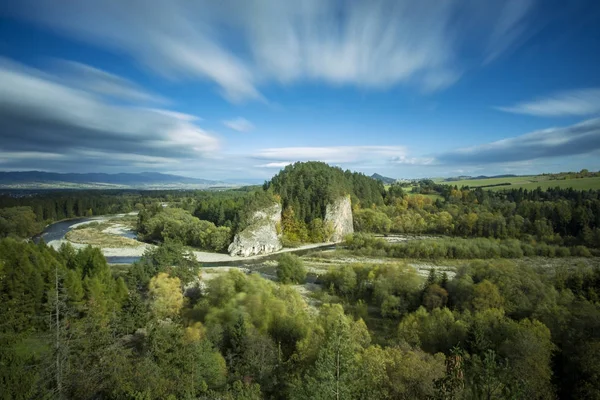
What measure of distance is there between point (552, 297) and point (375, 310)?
16526 millimetres

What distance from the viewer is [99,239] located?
7562cm

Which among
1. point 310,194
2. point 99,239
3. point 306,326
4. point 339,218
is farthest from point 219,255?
point 306,326

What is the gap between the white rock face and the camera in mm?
87438

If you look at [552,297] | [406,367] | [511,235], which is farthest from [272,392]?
[511,235]

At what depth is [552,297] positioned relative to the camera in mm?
30438

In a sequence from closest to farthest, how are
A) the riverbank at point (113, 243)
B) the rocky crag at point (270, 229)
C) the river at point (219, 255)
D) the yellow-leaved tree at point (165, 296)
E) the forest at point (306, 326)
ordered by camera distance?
the forest at point (306, 326) < the yellow-leaved tree at point (165, 296) < the river at point (219, 255) < the riverbank at point (113, 243) < the rocky crag at point (270, 229)

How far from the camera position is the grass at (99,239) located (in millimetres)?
72125

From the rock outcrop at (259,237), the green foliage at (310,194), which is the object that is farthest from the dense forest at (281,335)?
the green foliage at (310,194)

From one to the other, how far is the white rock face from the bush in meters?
41.0

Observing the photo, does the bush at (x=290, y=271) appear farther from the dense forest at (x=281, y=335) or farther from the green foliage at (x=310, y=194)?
the green foliage at (x=310, y=194)

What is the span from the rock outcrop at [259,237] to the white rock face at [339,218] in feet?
48.7

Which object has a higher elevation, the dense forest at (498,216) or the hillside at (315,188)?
the hillside at (315,188)

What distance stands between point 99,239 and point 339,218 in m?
59.0

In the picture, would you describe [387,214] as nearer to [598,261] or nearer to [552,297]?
[598,261]
